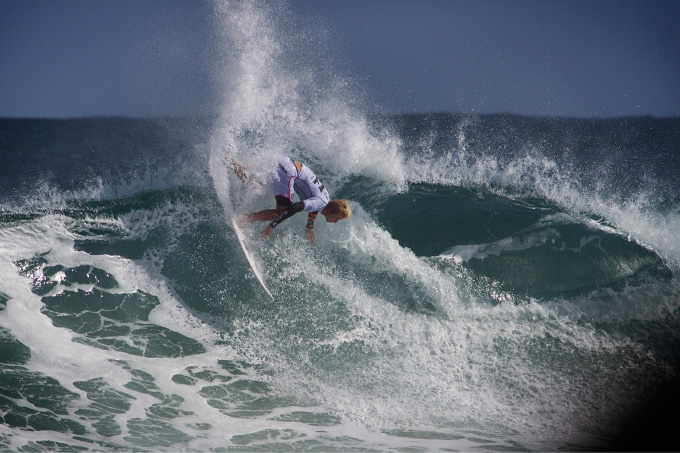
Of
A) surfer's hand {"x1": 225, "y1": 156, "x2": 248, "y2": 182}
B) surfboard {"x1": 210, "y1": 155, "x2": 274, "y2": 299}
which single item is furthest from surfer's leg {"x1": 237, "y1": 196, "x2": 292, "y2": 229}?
surfer's hand {"x1": 225, "y1": 156, "x2": 248, "y2": 182}

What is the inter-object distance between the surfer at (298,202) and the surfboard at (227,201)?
254 millimetres

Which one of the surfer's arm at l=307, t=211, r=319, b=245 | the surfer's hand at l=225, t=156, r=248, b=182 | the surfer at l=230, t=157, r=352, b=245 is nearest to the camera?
the surfer at l=230, t=157, r=352, b=245

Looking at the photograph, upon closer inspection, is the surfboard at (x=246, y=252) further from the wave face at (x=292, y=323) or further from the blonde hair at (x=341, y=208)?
the blonde hair at (x=341, y=208)

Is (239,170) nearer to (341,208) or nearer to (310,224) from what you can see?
(310,224)

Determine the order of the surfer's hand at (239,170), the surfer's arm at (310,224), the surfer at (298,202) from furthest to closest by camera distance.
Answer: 1. the surfer's hand at (239,170)
2. the surfer's arm at (310,224)
3. the surfer at (298,202)

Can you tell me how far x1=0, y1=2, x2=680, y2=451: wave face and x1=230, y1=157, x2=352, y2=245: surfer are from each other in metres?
0.31

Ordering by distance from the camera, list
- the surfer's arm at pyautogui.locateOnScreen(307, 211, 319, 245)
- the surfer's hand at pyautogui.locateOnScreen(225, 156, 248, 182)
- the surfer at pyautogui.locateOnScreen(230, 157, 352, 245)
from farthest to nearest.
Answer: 1. the surfer's hand at pyautogui.locateOnScreen(225, 156, 248, 182)
2. the surfer's arm at pyautogui.locateOnScreen(307, 211, 319, 245)
3. the surfer at pyautogui.locateOnScreen(230, 157, 352, 245)

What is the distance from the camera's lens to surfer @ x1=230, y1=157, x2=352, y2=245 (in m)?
4.11

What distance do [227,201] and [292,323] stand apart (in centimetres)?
169

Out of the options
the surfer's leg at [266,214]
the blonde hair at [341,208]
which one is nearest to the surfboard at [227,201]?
the surfer's leg at [266,214]

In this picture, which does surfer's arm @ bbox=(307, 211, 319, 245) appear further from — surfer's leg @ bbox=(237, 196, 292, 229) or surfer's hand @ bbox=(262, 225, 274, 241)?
surfer's hand @ bbox=(262, 225, 274, 241)

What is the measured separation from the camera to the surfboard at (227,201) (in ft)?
14.4

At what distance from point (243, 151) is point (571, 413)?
5.19 meters

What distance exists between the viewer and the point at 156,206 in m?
4.97
